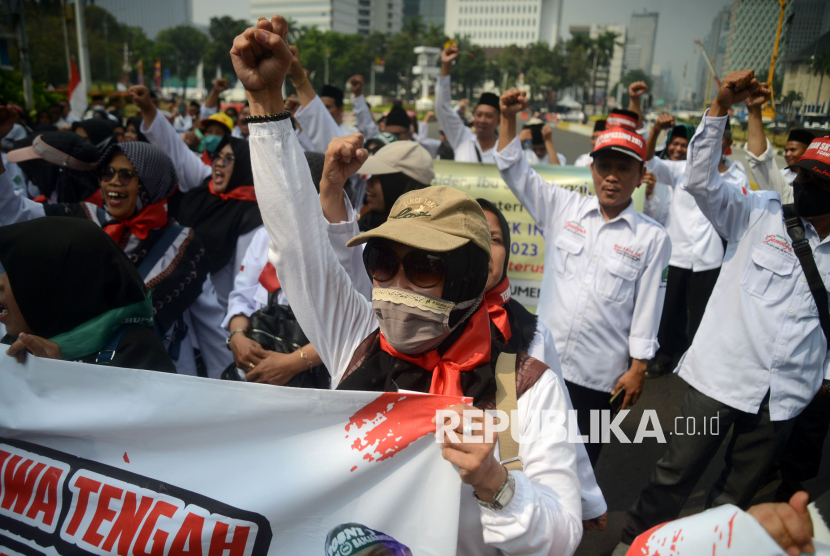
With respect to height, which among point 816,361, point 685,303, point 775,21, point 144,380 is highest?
point 775,21

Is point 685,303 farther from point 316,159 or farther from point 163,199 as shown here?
point 163,199

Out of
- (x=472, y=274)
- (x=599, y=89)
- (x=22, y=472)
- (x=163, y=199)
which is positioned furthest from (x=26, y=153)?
(x=599, y=89)

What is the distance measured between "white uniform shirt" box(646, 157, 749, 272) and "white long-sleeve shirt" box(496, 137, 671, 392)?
6.65ft

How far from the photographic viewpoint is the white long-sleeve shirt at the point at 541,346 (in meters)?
1.77

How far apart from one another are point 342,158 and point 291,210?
32cm

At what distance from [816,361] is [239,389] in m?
2.74

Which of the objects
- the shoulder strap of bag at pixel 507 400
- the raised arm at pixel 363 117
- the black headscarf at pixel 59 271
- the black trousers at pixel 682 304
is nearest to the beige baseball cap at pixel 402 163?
the black headscarf at pixel 59 271

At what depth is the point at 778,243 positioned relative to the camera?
9.17 ft

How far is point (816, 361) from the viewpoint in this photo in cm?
277

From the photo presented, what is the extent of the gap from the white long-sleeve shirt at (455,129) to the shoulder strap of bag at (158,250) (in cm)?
339

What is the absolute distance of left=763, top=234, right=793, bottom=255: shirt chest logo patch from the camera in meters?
2.77

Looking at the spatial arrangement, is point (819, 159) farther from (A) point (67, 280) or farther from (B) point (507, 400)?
(A) point (67, 280)

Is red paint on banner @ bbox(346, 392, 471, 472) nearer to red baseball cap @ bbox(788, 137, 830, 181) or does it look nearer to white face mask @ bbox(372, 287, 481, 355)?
white face mask @ bbox(372, 287, 481, 355)

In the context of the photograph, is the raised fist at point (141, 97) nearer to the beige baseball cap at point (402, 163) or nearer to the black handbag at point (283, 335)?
the beige baseball cap at point (402, 163)
